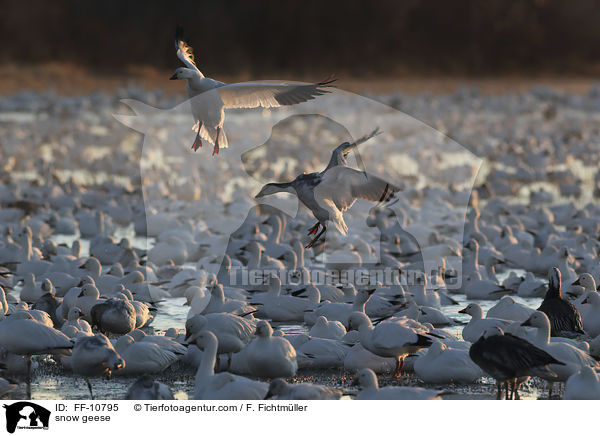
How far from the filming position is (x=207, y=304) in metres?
8.44

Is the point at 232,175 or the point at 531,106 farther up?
the point at 531,106

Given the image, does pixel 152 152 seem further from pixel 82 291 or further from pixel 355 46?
pixel 355 46

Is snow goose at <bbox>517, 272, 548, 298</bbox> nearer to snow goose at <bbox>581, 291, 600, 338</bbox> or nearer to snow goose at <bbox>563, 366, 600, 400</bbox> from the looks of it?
snow goose at <bbox>581, 291, 600, 338</bbox>

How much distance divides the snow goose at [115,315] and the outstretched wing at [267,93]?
1930mm

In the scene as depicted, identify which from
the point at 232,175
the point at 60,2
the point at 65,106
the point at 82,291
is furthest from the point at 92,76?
the point at 82,291

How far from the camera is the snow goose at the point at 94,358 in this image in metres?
6.58

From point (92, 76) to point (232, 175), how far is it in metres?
23.7

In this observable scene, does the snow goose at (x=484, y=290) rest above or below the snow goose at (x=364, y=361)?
above

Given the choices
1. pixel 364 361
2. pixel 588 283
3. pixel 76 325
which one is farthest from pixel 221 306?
pixel 588 283

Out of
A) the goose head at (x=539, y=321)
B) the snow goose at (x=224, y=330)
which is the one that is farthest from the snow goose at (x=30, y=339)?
the goose head at (x=539, y=321)

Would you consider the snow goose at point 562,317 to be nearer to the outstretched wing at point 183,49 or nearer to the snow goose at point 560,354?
the snow goose at point 560,354

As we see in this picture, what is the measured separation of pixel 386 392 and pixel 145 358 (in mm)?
1927
